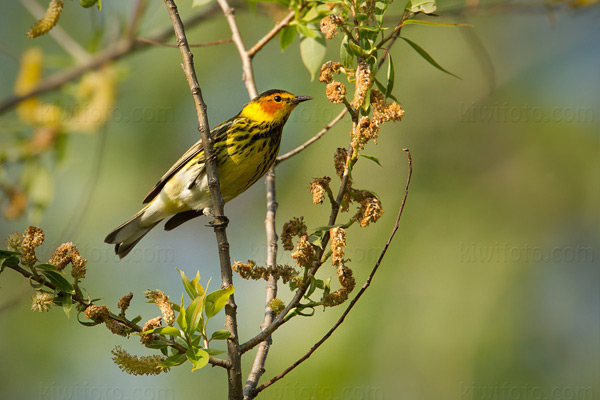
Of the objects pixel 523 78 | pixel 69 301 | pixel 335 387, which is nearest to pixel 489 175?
pixel 523 78

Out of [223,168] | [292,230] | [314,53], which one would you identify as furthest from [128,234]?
[314,53]

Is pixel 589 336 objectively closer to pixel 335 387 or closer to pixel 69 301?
pixel 335 387

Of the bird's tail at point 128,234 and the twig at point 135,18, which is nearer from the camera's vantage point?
the twig at point 135,18

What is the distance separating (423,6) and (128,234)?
11.8ft

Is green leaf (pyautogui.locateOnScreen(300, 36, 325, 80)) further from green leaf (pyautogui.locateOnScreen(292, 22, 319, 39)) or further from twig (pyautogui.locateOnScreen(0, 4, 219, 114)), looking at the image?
twig (pyautogui.locateOnScreen(0, 4, 219, 114))

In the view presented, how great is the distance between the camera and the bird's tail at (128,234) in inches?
208

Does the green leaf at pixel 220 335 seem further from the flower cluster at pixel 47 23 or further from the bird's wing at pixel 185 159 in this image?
the bird's wing at pixel 185 159

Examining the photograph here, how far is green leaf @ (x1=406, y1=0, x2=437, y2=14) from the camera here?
245 cm

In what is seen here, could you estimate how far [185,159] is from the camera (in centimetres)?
497

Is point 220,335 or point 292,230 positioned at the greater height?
point 292,230

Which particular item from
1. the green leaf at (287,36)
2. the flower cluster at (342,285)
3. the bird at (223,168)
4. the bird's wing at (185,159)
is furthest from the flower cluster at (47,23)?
the bird's wing at (185,159)

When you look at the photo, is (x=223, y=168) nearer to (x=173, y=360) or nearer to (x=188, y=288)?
(x=188, y=288)

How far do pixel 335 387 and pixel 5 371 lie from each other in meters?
4.22

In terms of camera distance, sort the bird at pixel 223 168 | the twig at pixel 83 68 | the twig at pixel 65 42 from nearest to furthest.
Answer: the twig at pixel 83 68
the twig at pixel 65 42
the bird at pixel 223 168
